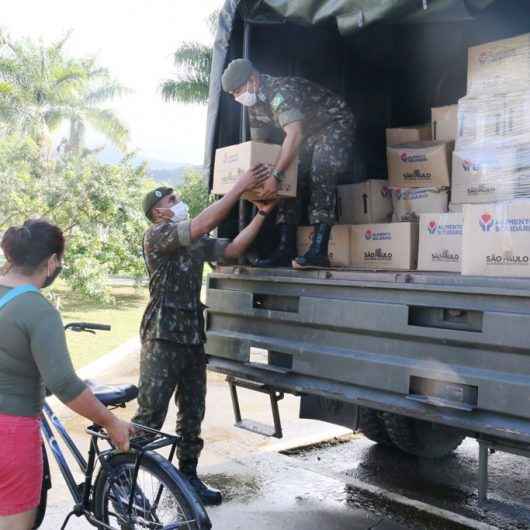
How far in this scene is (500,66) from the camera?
321cm

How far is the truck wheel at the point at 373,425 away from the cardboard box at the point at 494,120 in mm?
1585

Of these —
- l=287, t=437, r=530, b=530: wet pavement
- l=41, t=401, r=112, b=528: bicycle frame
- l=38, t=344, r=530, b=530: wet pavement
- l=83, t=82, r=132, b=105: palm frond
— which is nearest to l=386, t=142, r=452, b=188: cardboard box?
l=38, t=344, r=530, b=530: wet pavement

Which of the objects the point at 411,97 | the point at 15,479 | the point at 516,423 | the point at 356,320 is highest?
the point at 411,97

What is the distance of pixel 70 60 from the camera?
22.4 m

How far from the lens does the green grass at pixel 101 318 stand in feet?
28.3

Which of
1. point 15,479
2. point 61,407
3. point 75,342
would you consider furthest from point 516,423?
point 75,342

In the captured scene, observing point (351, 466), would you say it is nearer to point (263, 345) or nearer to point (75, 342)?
point (263, 345)

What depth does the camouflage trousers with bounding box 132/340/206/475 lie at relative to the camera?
3.43 metres

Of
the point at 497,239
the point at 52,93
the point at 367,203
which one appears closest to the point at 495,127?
the point at 497,239

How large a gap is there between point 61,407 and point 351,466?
258 cm

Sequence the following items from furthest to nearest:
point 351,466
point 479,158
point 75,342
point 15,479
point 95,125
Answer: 1. point 95,125
2. point 75,342
3. point 351,466
4. point 479,158
5. point 15,479

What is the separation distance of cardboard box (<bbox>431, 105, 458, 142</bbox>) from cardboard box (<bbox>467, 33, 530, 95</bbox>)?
25 cm

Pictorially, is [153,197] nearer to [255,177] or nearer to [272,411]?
[255,177]

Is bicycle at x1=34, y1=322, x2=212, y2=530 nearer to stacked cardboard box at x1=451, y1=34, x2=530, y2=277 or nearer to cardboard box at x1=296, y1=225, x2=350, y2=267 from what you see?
cardboard box at x1=296, y1=225, x2=350, y2=267
